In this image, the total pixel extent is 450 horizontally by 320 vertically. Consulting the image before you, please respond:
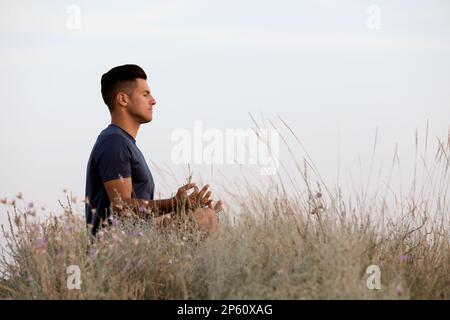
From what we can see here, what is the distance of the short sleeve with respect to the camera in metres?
5.25

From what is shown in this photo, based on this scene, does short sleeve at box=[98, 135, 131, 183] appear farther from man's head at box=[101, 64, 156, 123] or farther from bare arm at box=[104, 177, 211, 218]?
man's head at box=[101, 64, 156, 123]

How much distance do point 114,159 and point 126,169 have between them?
119 mm

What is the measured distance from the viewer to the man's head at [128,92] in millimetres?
5738

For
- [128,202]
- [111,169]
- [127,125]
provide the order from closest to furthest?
[128,202] → [111,169] → [127,125]

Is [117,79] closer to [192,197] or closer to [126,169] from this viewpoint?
[126,169]

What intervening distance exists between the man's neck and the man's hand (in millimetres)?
832

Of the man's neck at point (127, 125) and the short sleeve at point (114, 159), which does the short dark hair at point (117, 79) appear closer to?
the man's neck at point (127, 125)

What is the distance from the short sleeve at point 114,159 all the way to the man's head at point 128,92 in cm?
41

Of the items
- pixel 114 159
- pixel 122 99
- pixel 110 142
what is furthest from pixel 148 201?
pixel 122 99

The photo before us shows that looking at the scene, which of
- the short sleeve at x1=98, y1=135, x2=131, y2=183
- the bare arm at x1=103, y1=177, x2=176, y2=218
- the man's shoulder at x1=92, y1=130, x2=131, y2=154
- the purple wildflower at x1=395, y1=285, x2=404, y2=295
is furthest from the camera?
the man's shoulder at x1=92, y1=130, x2=131, y2=154

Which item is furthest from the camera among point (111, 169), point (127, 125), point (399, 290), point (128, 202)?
point (127, 125)

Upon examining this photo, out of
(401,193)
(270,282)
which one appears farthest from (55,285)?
Result: (401,193)

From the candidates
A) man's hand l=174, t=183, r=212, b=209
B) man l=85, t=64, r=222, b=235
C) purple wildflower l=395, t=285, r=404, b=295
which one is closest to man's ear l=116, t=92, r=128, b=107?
man l=85, t=64, r=222, b=235

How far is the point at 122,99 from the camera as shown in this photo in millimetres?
5734
